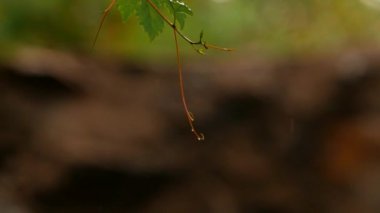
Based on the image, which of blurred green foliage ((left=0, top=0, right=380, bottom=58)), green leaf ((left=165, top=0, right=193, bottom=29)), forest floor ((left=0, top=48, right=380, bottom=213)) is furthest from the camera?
blurred green foliage ((left=0, top=0, right=380, bottom=58))

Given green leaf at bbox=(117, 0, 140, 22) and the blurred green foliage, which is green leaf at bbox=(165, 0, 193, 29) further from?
the blurred green foliage

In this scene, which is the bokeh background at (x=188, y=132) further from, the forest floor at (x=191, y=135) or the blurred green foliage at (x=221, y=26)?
the blurred green foliage at (x=221, y=26)

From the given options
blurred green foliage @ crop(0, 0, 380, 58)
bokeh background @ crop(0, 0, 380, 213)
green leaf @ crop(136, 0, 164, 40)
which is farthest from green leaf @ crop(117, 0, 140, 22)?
blurred green foliage @ crop(0, 0, 380, 58)

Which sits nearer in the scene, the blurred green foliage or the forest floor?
the forest floor

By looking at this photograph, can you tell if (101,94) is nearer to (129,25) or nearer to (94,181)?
(94,181)


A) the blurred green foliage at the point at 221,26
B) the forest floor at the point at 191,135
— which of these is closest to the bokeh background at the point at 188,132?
the forest floor at the point at 191,135

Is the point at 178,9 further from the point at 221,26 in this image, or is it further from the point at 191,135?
the point at 221,26

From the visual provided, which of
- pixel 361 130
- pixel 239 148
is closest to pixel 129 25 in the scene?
pixel 239 148
